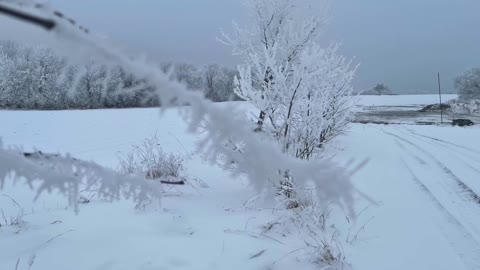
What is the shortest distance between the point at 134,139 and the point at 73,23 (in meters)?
17.6

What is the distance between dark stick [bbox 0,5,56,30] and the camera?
0.66 metres

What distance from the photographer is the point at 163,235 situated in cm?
397

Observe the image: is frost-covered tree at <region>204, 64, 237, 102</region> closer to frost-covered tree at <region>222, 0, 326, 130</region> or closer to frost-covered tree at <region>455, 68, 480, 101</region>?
frost-covered tree at <region>222, 0, 326, 130</region>

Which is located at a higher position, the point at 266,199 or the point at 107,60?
the point at 107,60

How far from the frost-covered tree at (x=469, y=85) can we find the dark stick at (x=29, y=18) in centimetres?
6279

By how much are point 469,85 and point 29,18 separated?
6362 cm

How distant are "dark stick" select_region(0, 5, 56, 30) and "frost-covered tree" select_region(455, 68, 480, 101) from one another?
62.8 metres

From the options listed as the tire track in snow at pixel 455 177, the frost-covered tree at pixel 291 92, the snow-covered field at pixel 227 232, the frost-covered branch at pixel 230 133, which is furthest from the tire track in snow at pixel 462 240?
the frost-covered branch at pixel 230 133

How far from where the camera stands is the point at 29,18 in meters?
0.66

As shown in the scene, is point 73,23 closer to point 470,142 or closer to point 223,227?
point 223,227

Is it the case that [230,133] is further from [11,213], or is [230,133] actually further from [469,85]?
[469,85]

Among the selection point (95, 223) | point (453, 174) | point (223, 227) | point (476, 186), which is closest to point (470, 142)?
point (453, 174)

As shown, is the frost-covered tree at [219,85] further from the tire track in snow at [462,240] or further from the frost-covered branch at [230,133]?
the tire track in snow at [462,240]

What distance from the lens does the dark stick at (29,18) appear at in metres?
0.66
